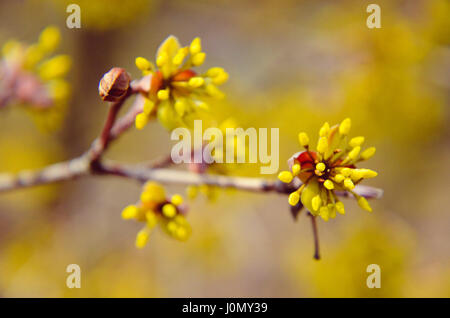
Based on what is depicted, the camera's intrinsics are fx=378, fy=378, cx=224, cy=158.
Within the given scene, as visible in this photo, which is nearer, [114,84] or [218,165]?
[114,84]

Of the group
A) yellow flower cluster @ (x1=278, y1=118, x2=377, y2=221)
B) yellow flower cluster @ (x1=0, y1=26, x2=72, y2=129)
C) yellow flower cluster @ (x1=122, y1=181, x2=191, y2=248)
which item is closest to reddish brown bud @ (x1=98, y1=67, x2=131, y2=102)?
yellow flower cluster @ (x1=122, y1=181, x2=191, y2=248)

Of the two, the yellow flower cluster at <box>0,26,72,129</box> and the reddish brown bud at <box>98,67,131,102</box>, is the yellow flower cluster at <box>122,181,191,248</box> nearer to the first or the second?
the reddish brown bud at <box>98,67,131,102</box>

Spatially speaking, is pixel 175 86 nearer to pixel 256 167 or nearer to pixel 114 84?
pixel 114 84

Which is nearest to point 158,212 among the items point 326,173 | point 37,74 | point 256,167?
point 326,173

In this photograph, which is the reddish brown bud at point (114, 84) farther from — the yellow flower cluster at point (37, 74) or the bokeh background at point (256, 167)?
the bokeh background at point (256, 167)

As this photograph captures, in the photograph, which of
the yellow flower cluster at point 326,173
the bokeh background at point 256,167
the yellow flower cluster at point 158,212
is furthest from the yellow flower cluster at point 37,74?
the yellow flower cluster at point 326,173
